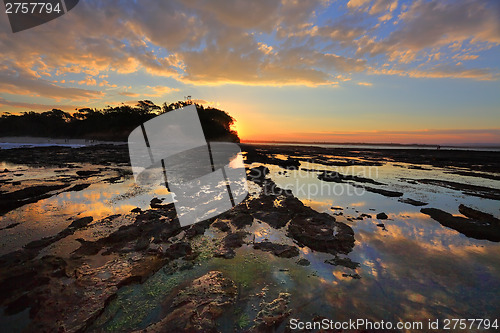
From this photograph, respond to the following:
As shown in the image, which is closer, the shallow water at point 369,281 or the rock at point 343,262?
the shallow water at point 369,281

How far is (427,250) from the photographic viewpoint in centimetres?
657

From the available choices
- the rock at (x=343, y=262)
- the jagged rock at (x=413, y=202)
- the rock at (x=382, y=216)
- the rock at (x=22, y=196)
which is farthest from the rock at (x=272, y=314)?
the jagged rock at (x=413, y=202)

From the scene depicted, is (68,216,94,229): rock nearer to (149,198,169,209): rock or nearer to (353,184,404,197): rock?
(149,198,169,209): rock

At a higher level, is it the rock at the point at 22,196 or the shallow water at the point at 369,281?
the rock at the point at 22,196

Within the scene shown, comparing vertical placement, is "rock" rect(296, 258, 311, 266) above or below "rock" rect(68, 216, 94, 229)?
below

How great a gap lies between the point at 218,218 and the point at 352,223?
5770 millimetres

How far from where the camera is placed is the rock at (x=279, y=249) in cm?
607

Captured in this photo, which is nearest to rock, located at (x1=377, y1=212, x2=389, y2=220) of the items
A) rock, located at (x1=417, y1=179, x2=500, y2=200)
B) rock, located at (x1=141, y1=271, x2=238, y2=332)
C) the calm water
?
the calm water

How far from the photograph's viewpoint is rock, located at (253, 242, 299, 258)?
6.07 m

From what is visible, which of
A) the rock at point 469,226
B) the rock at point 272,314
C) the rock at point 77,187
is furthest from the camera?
the rock at point 77,187

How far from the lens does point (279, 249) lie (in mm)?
6305

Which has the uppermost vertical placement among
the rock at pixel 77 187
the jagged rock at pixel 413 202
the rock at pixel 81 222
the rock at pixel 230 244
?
the rock at pixel 77 187

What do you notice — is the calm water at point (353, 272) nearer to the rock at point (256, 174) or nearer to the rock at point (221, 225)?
the rock at point (221, 225)

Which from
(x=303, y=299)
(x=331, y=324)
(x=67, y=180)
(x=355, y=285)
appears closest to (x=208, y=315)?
(x=303, y=299)
